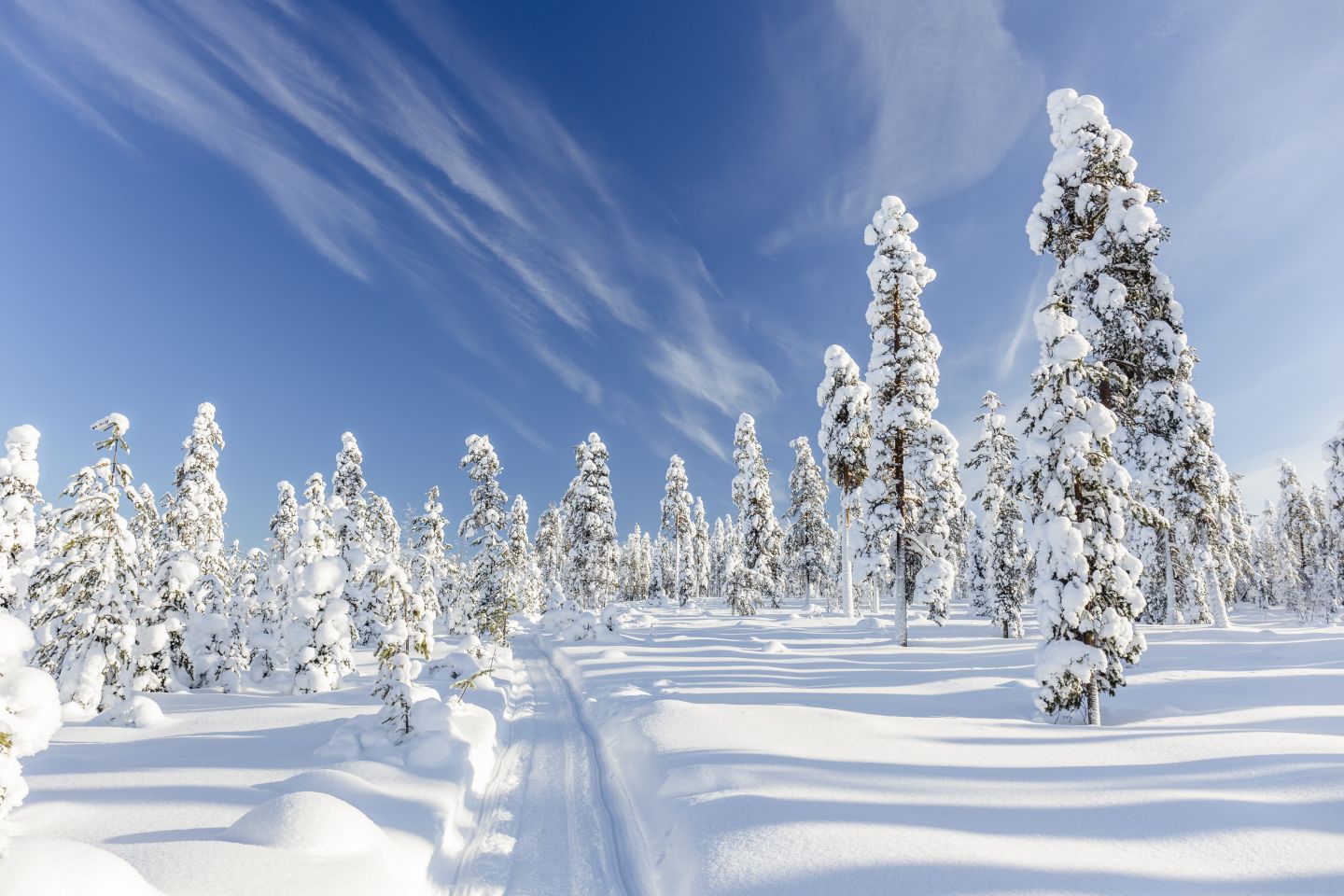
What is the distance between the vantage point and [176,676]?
19.0 meters

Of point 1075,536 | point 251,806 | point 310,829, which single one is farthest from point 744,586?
point 310,829

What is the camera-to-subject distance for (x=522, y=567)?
53.8m

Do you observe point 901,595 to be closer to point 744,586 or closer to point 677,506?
point 744,586

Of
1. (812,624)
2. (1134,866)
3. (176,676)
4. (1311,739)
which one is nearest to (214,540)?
(176,676)

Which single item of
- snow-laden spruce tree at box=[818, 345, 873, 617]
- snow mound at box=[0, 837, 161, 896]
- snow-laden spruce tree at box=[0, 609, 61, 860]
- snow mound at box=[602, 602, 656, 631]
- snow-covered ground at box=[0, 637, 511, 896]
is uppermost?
snow-laden spruce tree at box=[818, 345, 873, 617]

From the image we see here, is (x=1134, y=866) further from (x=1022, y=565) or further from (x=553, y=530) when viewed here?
(x=553, y=530)

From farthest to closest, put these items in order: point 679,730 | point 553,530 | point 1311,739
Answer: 1. point 553,530
2. point 679,730
3. point 1311,739

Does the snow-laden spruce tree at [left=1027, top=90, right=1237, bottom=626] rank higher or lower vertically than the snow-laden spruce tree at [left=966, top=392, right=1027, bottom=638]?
higher

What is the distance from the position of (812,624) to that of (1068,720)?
69.9 feet

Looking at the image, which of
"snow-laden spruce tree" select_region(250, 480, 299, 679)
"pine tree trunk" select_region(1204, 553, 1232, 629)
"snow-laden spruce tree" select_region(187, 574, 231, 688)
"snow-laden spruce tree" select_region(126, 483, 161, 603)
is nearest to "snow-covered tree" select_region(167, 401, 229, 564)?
"snow-laden spruce tree" select_region(126, 483, 161, 603)

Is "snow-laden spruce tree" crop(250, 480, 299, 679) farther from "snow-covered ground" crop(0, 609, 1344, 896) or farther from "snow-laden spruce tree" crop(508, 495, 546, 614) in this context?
"snow-laden spruce tree" crop(508, 495, 546, 614)

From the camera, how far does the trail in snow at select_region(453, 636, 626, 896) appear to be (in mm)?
6602

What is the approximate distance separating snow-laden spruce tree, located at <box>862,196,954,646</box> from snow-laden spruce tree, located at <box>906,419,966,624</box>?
5.8 inches

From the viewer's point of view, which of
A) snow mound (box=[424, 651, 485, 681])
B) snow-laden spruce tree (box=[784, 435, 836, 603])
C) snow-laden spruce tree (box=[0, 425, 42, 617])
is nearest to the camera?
snow-laden spruce tree (box=[0, 425, 42, 617])
